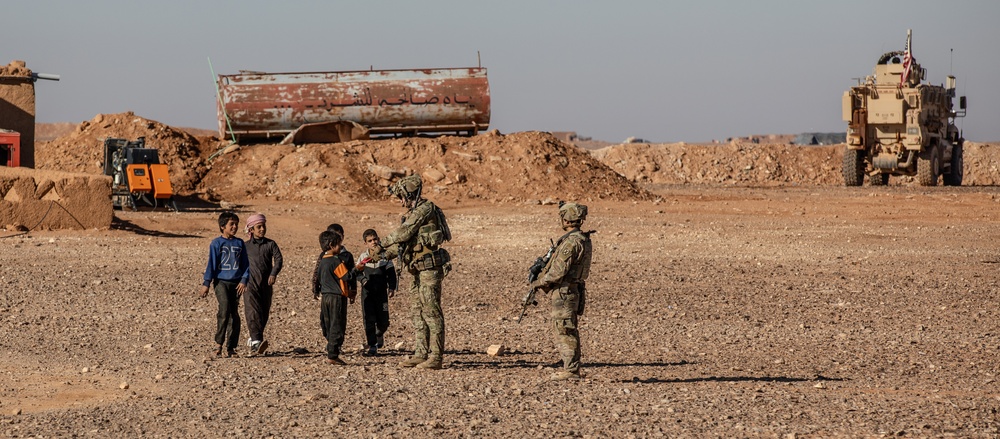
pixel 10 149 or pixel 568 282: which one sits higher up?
pixel 10 149

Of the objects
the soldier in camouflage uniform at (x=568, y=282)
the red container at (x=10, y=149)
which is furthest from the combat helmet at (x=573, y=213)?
the red container at (x=10, y=149)

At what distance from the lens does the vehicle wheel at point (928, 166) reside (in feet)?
123

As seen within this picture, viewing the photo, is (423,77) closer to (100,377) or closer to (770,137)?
(100,377)

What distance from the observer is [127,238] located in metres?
20.3

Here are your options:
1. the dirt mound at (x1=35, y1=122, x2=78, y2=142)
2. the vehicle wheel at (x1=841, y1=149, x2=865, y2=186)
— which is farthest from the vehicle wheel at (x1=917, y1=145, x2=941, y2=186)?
the dirt mound at (x1=35, y1=122, x2=78, y2=142)

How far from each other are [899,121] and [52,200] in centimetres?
2455

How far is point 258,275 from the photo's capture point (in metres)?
10.2

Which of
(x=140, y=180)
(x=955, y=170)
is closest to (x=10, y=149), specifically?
(x=140, y=180)

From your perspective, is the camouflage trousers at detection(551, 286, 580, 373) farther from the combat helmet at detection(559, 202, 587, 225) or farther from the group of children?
the group of children

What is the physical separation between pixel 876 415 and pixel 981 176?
5091cm

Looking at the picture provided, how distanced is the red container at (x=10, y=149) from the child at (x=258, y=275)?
15.6m

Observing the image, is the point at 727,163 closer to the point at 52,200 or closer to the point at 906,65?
the point at 906,65

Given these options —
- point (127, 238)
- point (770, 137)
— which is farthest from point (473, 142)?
point (770, 137)

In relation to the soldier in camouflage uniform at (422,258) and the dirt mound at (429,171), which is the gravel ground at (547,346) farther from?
the dirt mound at (429,171)
